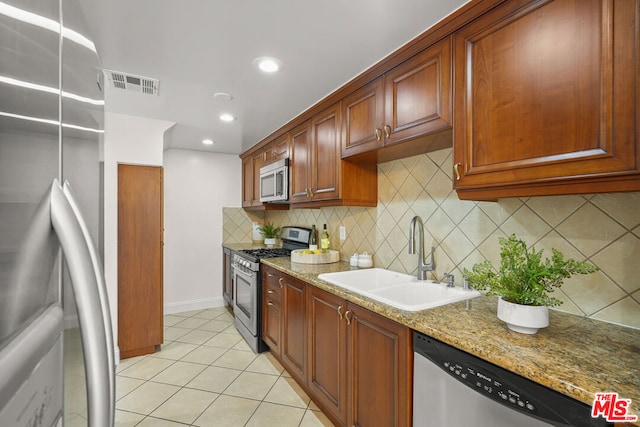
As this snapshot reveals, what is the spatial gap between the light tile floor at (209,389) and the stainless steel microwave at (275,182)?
1.58 meters

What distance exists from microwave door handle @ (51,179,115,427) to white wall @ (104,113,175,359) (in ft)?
9.33

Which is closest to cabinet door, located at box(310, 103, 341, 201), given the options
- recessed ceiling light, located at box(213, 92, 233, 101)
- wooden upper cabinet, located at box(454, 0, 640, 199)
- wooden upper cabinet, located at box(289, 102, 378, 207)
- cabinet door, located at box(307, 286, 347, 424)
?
wooden upper cabinet, located at box(289, 102, 378, 207)

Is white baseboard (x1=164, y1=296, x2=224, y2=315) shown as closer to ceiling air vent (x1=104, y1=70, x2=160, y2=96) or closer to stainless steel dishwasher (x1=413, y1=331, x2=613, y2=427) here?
ceiling air vent (x1=104, y1=70, x2=160, y2=96)

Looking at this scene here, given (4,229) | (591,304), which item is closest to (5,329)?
(4,229)

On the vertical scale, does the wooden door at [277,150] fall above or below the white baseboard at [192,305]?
above

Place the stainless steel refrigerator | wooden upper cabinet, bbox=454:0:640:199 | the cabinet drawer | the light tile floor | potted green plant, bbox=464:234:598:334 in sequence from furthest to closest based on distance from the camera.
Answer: the cabinet drawer → the light tile floor → potted green plant, bbox=464:234:598:334 → wooden upper cabinet, bbox=454:0:640:199 → the stainless steel refrigerator

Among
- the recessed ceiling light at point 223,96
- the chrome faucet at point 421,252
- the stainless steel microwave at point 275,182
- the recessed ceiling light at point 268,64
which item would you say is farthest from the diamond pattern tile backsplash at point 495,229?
the recessed ceiling light at point 223,96

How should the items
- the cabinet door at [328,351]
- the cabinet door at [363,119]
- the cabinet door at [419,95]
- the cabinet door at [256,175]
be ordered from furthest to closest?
the cabinet door at [256,175] → the cabinet door at [363,119] → the cabinet door at [328,351] → the cabinet door at [419,95]

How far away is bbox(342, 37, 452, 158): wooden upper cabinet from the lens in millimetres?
1527

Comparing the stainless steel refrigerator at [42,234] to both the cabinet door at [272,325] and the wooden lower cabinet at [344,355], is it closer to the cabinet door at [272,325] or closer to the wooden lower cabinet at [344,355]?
the wooden lower cabinet at [344,355]

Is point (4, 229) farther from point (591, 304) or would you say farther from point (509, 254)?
point (591, 304)

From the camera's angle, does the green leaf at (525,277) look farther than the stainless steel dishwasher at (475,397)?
Yes

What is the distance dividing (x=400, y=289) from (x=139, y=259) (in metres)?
2.44

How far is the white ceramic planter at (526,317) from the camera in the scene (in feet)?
3.56
